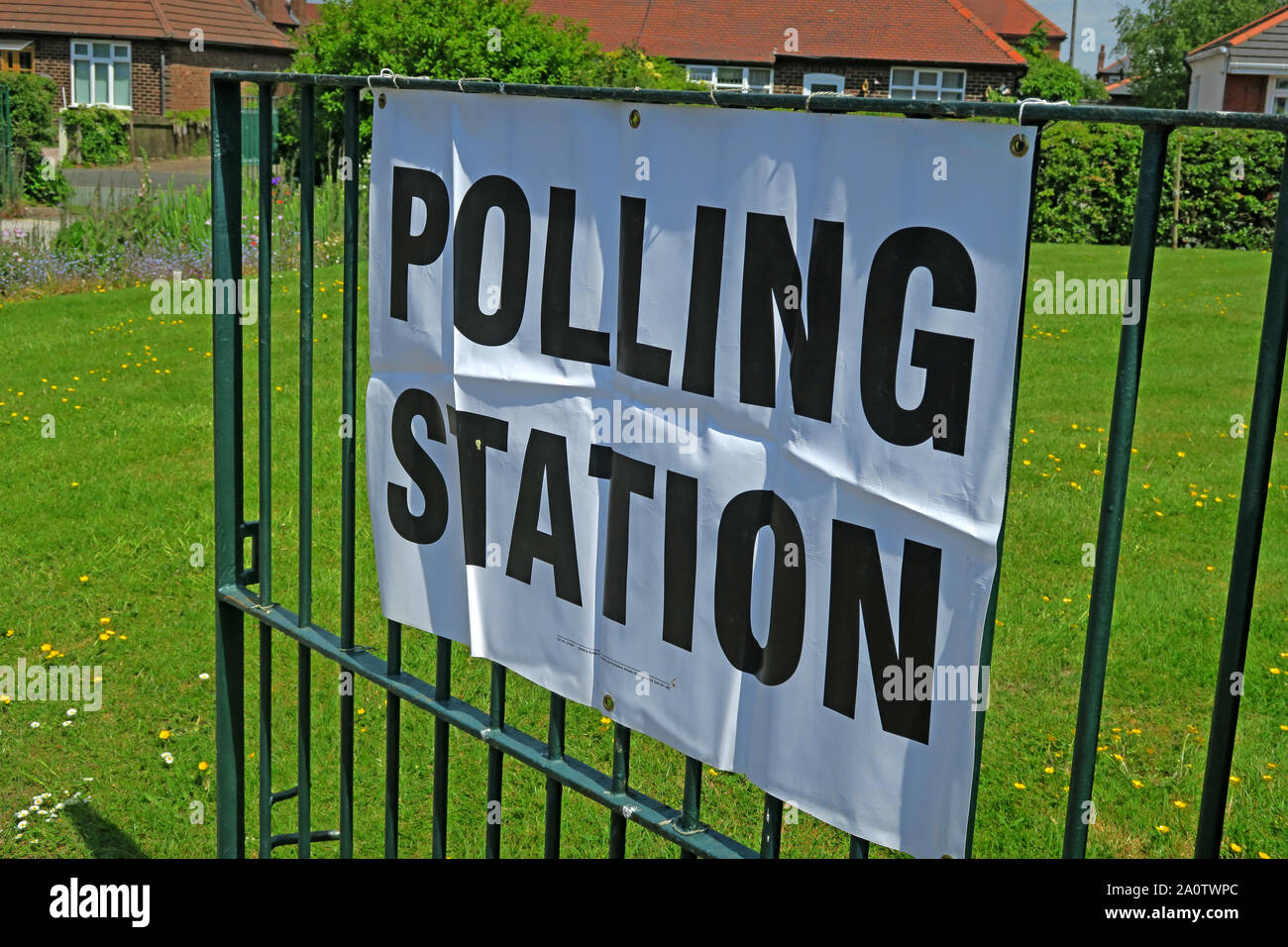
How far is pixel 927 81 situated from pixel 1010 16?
1274 centimetres

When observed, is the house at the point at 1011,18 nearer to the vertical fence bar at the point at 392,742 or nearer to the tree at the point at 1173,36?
the tree at the point at 1173,36

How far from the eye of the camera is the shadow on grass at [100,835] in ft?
13.4

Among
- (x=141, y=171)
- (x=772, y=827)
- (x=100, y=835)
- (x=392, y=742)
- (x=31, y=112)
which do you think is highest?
(x=31, y=112)

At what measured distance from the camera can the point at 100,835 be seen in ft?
13.6

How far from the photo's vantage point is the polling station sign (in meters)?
1.70

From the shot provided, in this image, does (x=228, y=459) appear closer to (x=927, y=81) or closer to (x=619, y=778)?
(x=619, y=778)

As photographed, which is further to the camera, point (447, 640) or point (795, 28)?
point (795, 28)

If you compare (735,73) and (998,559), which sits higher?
(735,73)

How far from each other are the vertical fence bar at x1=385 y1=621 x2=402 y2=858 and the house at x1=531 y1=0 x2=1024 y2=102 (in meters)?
38.0

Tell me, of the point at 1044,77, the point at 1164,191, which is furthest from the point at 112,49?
the point at 1164,191

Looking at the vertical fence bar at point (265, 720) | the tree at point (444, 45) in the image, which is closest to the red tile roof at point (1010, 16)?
the tree at point (444, 45)

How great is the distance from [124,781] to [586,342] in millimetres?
3154
